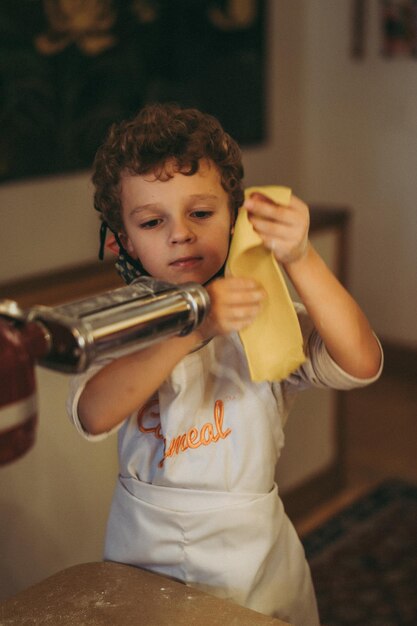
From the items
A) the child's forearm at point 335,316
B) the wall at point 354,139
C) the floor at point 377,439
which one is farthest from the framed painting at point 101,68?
the child's forearm at point 335,316

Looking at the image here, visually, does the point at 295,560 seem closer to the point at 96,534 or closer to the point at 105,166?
the point at 105,166

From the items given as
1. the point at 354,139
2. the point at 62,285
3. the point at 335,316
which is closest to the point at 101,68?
the point at 62,285

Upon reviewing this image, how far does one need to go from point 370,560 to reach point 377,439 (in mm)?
910

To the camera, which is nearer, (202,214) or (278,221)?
(278,221)

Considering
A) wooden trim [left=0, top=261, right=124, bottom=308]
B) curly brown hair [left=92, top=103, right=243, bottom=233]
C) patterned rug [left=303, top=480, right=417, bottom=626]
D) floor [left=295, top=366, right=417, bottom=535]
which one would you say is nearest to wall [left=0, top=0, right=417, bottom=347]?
floor [left=295, top=366, right=417, bottom=535]

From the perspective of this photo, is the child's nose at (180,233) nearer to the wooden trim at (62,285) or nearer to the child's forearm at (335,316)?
the child's forearm at (335,316)

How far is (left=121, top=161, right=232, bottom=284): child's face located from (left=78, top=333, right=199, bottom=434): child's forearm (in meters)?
0.11

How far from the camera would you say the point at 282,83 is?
3.87m

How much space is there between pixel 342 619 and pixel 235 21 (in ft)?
7.48

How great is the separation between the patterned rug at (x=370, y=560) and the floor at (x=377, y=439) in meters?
0.06

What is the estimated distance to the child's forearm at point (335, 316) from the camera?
0.99 m

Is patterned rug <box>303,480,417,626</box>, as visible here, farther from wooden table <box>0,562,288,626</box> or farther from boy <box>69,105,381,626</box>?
wooden table <box>0,562,288,626</box>

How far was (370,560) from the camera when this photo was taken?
8.63 ft

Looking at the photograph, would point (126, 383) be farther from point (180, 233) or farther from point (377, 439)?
point (377, 439)
